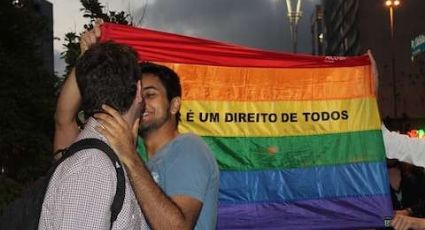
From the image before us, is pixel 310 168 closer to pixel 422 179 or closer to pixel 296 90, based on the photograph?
pixel 296 90

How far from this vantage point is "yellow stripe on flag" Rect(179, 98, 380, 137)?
4.46 m

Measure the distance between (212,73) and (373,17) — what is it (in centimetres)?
8497

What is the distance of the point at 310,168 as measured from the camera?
4484mm

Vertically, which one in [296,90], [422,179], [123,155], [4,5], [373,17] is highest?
[373,17]

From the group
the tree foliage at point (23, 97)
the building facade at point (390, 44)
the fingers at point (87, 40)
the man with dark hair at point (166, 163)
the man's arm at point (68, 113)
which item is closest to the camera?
the man with dark hair at point (166, 163)

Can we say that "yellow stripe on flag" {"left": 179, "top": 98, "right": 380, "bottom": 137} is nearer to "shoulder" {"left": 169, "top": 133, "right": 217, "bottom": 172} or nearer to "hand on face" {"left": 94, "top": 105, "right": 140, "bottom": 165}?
"shoulder" {"left": 169, "top": 133, "right": 217, "bottom": 172}

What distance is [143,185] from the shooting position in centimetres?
259

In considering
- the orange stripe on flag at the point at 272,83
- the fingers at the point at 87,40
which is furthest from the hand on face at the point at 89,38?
the orange stripe on flag at the point at 272,83

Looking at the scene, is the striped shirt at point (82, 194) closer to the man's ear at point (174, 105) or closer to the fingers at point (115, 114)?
the fingers at point (115, 114)

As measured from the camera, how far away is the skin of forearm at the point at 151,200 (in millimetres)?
2576

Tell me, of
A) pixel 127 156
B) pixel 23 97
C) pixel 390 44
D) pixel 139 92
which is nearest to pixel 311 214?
pixel 127 156

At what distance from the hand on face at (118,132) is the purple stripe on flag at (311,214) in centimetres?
192

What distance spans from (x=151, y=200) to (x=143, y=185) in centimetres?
7

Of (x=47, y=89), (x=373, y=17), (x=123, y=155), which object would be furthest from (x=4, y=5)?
(x=373, y=17)
